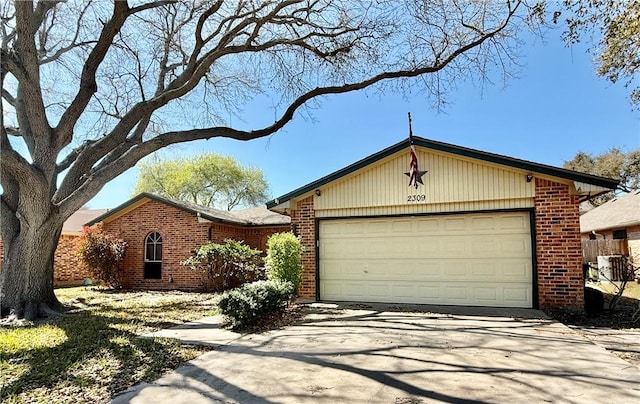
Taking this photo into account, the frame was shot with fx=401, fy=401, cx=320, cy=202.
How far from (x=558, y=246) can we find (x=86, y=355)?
29.0 ft

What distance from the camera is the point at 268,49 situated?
36.4ft

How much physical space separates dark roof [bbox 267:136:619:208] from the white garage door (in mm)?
1078

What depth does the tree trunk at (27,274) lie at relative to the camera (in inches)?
322

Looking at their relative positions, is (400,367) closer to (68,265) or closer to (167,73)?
(167,73)

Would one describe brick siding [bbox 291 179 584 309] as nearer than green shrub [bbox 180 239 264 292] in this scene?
Yes

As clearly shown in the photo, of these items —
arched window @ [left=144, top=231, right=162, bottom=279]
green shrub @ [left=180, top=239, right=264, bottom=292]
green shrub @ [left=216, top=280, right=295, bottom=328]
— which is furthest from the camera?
arched window @ [left=144, top=231, right=162, bottom=279]

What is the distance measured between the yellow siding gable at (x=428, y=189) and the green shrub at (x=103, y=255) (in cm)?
872

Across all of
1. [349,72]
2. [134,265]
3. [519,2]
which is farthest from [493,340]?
[134,265]

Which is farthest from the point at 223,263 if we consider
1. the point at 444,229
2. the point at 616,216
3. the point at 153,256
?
the point at 616,216

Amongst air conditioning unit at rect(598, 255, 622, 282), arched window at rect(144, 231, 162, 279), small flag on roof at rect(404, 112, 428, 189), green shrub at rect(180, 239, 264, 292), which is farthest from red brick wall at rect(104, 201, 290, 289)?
air conditioning unit at rect(598, 255, 622, 282)

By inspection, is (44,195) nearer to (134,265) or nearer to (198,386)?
(198,386)

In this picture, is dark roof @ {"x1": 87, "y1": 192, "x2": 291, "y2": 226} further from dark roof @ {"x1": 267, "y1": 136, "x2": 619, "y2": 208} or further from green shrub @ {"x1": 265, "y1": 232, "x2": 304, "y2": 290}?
green shrub @ {"x1": 265, "y1": 232, "x2": 304, "y2": 290}

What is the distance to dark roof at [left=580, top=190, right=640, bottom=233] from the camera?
16875mm

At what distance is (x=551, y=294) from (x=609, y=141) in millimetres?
31050
